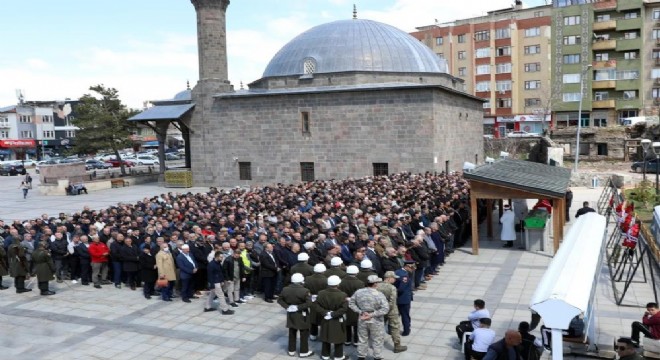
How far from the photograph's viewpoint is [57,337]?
11.0 m

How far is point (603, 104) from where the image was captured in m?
62.2

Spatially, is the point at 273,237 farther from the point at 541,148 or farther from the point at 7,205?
the point at 541,148

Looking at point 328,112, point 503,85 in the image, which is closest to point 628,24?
point 503,85

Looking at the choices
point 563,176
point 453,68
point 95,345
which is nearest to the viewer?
point 95,345

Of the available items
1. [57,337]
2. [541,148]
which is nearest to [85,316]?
[57,337]

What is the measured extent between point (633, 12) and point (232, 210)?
5771 cm

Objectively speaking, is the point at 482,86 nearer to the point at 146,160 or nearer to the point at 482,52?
the point at 482,52

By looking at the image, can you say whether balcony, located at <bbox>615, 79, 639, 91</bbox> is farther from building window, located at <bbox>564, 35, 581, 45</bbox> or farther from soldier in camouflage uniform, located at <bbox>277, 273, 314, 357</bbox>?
soldier in camouflage uniform, located at <bbox>277, 273, 314, 357</bbox>

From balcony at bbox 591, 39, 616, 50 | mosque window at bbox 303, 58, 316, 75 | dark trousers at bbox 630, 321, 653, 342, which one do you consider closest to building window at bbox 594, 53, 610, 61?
balcony at bbox 591, 39, 616, 50

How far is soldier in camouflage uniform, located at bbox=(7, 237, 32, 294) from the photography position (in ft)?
46.9

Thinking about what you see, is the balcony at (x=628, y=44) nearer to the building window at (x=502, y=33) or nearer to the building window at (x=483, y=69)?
the building window at (x=502, y=33)

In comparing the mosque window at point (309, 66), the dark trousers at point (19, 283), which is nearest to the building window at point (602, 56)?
the mosque window at point (309, 66)

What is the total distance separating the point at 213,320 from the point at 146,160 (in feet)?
188

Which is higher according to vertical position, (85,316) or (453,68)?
(453,68)
